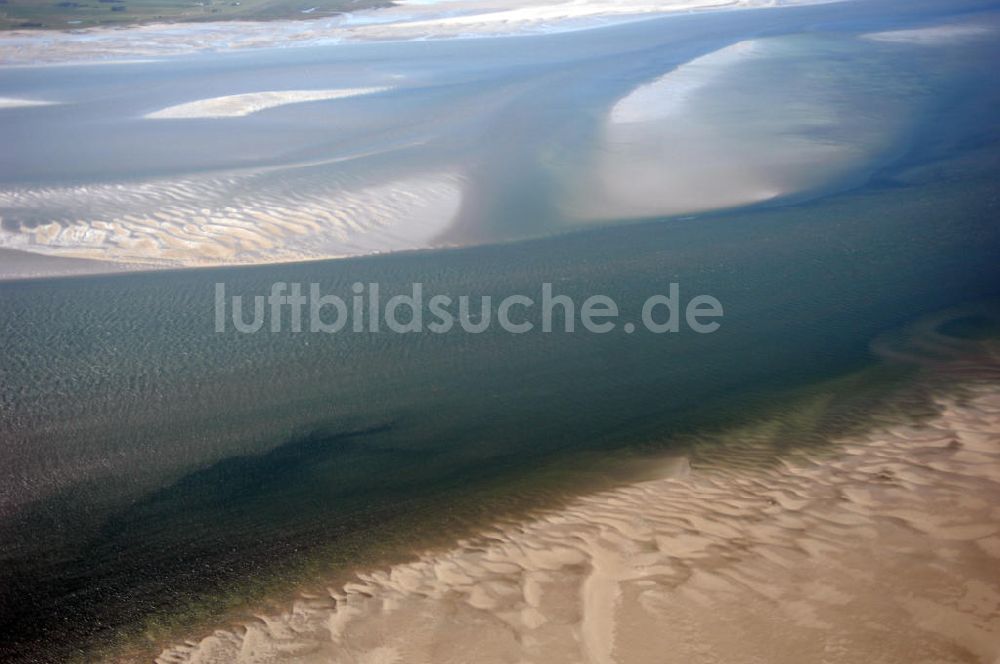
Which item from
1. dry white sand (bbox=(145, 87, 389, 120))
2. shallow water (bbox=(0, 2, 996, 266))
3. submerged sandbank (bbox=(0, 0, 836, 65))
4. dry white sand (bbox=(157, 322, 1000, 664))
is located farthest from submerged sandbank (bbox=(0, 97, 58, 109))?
dry white sand (bbox=(157, 322, 1000, 664))

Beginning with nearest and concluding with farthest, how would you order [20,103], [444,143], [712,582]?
[712,582] → [444,143] → [20,103]

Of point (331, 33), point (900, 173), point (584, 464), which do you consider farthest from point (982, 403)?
point (331, 33)

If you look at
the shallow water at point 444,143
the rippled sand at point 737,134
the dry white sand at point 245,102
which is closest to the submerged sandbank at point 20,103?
the shallow water at point 444,143

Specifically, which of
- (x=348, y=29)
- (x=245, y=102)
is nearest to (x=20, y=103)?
(x=245, y=102)

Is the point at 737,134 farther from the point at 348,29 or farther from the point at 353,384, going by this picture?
the point at 348,29

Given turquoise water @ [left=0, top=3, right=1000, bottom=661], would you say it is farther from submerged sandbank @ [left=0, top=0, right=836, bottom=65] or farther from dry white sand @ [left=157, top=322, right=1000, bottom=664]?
submerged sandbank @ [left=0, top=0, right=836, bottom=65]

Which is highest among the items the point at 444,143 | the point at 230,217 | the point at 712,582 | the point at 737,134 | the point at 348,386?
the point at 737,134

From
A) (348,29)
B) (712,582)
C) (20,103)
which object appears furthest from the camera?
(348,29)
